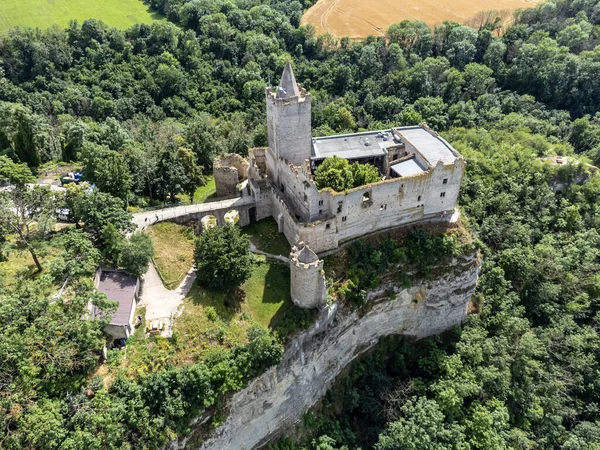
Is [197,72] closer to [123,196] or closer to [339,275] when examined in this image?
[123,196]

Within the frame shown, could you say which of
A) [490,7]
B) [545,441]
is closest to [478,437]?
[545,441]

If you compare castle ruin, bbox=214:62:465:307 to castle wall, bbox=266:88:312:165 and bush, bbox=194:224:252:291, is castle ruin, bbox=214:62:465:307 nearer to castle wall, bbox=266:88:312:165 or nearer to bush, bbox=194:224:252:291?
castle wall, bbox=266:88:312:165

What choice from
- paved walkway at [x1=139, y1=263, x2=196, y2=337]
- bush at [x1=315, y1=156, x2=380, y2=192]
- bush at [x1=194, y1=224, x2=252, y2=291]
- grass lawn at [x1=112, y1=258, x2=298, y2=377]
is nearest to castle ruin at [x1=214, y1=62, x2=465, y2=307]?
bush at [x1=315, y1=156, x2=380, y2=192]

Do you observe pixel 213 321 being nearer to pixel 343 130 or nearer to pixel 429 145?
pixel 429 145

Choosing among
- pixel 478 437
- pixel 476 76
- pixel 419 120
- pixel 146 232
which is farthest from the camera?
pixel 476 76

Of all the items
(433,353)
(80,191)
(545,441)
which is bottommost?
(545,441)

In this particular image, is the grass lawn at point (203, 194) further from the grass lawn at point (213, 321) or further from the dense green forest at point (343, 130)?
the grass lawn at point (213, 321)

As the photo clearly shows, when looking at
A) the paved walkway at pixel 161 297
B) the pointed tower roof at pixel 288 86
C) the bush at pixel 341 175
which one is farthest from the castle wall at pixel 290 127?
the paved walkway at pixel 161 297
